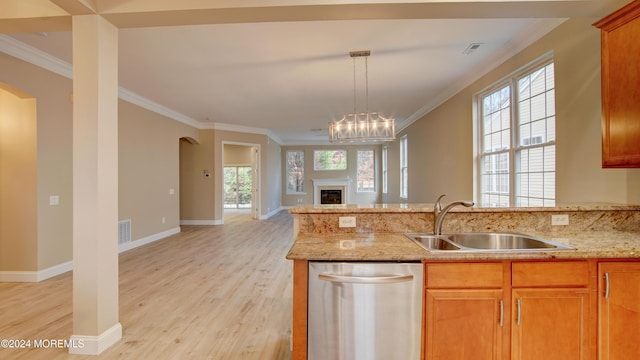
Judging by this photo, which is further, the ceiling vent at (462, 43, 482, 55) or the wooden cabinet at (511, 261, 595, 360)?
the ceiling vent at (462, 43, 482, 55)

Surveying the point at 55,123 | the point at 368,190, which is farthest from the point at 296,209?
the point at 368,190

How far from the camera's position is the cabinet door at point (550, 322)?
1.43m

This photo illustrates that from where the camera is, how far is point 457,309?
1.44m

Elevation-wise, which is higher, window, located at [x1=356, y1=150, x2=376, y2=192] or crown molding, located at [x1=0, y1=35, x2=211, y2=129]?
crown molding, located at [x1=0, y1=35, x2=211, y2=129]

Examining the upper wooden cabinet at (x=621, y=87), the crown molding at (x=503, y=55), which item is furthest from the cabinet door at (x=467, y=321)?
the crown molding at (x=503, y=55)

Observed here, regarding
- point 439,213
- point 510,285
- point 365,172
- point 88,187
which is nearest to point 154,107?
point 88,187

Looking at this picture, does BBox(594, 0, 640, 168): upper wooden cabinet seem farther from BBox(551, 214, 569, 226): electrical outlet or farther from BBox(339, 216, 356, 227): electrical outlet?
BBox(339, 216, 356, 227): electrical outlet

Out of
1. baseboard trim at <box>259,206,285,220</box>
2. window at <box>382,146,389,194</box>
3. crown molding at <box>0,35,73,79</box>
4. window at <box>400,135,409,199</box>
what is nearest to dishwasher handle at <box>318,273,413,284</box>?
crown molding at <box>0,35,73,79</box>

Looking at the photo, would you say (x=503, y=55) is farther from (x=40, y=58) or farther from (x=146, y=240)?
(x=146, y=240)

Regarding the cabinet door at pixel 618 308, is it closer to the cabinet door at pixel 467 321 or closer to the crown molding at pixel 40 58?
the cabinet door at pixel 467 321

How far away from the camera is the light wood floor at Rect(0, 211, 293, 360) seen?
2.07 m

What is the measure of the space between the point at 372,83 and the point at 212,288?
145 inches

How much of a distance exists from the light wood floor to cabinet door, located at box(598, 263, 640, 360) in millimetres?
1875

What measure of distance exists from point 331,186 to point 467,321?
31.2 feet
